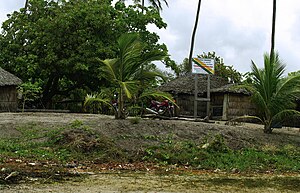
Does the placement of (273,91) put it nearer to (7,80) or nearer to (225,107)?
(225,107)

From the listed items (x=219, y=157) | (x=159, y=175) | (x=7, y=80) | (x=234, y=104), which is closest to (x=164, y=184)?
(x=159, y=175)

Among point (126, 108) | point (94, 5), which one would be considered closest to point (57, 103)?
point (94, 5)

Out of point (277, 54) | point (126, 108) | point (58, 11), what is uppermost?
point (58, 11)

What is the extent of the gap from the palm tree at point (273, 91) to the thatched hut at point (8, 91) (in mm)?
13015

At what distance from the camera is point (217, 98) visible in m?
25.8

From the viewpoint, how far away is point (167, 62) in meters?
27.8

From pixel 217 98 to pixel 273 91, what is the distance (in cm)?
1083

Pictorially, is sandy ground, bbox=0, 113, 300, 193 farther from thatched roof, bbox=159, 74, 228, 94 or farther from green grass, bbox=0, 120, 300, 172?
thatched roof, bbox=159, 74, 228, 94

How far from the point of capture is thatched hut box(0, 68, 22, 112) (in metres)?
22.7

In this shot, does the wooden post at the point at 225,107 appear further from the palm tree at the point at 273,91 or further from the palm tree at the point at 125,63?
the palm tree at the point at 125,63

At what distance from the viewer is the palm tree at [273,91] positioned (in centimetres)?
1466

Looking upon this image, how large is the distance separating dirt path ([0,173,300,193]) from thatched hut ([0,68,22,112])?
15.4 m

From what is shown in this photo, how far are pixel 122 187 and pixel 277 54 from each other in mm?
9842

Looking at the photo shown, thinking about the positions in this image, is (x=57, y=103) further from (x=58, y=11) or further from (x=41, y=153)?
(x=41, y=153)
